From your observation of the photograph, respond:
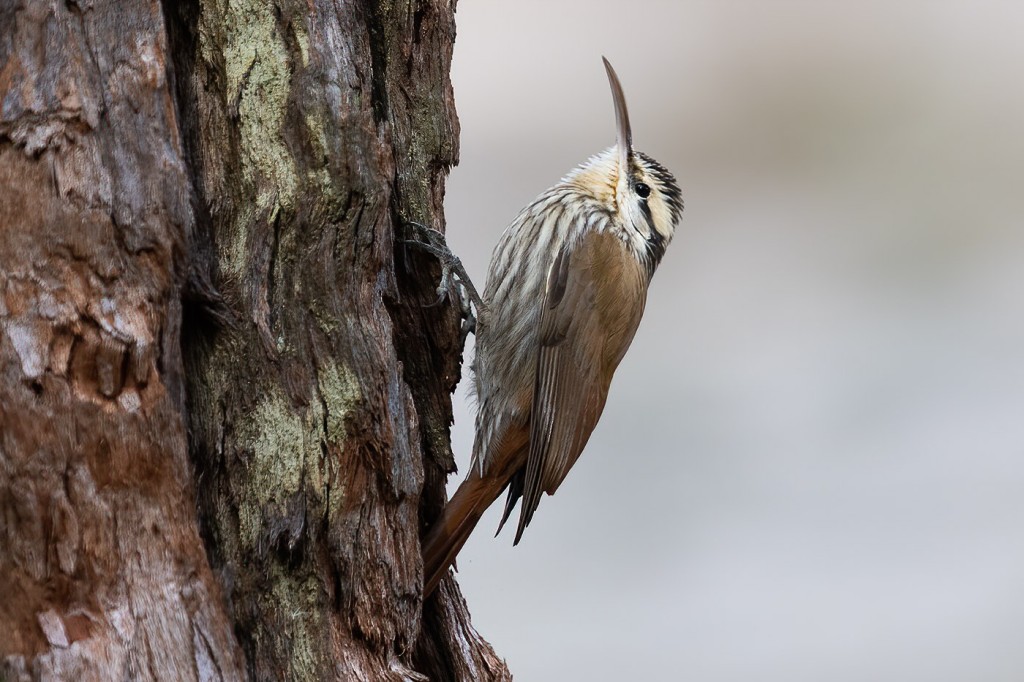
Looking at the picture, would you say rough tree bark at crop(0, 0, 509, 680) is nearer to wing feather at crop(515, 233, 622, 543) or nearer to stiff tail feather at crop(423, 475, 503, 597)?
stiff tail feather at crop(423, 475, 503, 597)

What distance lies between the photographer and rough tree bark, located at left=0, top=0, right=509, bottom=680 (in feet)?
6.02

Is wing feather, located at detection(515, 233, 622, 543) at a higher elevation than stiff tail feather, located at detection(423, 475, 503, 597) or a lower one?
higher

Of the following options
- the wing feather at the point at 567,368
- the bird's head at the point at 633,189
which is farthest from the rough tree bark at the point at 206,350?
the bird's head at the point at 633,189

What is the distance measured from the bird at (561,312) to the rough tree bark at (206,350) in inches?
28.4

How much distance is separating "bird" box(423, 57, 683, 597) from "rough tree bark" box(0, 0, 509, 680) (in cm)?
72

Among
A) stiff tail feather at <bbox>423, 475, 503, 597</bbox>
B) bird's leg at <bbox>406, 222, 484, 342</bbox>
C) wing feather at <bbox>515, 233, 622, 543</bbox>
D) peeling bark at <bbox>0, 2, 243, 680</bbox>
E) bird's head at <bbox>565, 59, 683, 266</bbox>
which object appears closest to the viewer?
peeling bark at <bbox>0, 2, 243, 680</bbox>

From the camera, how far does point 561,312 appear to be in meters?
3.37

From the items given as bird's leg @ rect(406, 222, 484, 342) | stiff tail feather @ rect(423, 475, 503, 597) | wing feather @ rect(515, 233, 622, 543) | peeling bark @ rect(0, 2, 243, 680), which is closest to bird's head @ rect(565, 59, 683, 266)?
wing feather @ rect(515, 233, 622, 543)

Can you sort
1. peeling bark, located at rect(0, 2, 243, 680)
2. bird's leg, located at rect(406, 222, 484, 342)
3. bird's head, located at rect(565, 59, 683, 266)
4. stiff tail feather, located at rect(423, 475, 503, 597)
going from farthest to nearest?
bird's head, located at rect(565, 59, 683, 266) < bird's leg, located at rect(406, 222, 484, 342) < stiff tail feather, located at rect(423, 475, 503, 597) < peeling bark, located at rect(0, 2, 243, 680)

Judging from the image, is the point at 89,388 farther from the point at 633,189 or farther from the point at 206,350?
the point at 633,189

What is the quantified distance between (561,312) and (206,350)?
4.85 ft

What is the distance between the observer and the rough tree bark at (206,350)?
72.2 inches

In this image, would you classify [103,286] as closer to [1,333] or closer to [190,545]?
[1,333]

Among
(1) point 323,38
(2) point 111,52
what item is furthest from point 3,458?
(1) point 323,38
